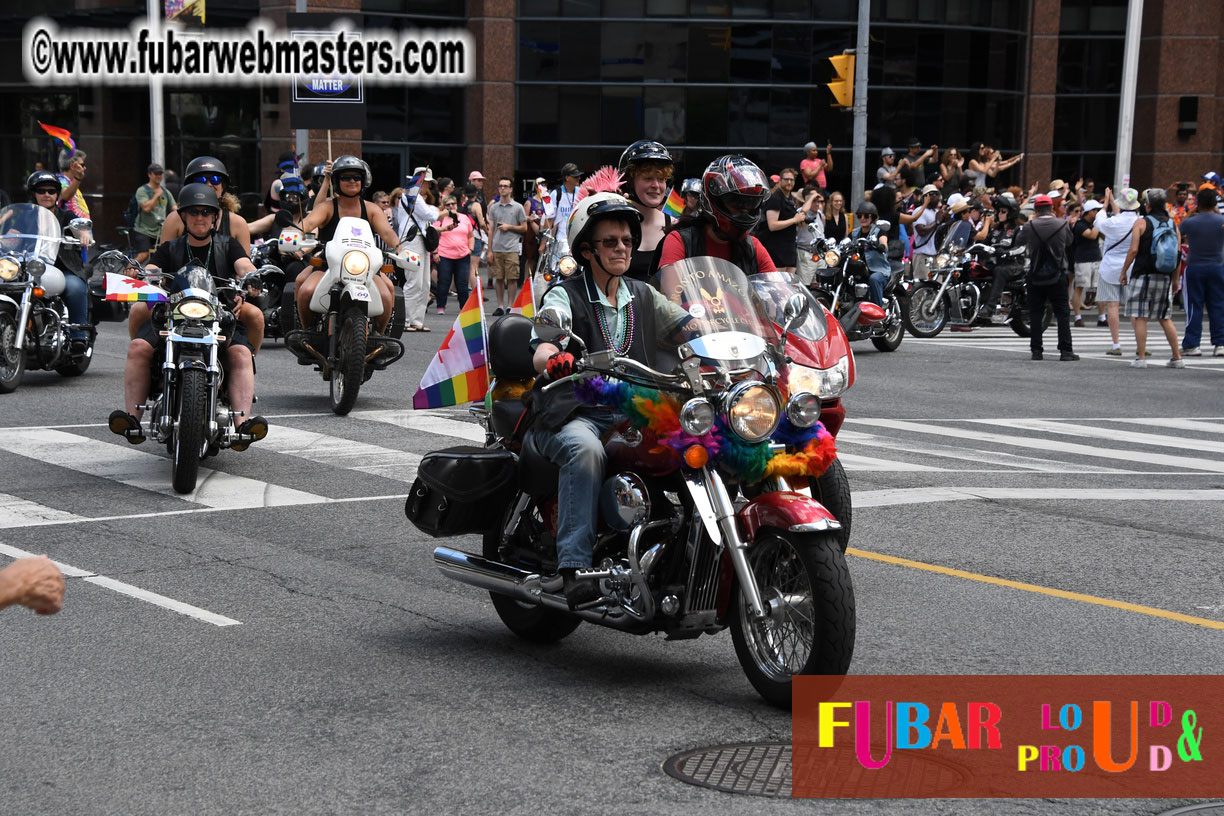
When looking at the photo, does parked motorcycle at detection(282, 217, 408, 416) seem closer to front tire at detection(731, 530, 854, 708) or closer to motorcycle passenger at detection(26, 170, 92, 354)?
motorcycle passenger at detection(26, 170, 92, 354)

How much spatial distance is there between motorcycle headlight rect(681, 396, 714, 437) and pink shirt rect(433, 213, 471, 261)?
62.8 feet

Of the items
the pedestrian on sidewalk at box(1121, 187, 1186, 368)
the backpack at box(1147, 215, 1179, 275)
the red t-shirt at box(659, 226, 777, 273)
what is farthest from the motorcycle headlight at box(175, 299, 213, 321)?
the backpack at box(1147, 215, 1179, 275)

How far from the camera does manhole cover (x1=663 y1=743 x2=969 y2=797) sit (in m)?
4.67

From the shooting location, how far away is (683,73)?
3866 centimetres

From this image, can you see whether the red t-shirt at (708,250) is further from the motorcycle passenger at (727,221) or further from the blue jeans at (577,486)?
the blue jeans at (577,486)

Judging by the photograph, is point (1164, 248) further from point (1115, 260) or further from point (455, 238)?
point (455, 238)

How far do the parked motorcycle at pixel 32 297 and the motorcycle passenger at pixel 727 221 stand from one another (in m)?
8.69

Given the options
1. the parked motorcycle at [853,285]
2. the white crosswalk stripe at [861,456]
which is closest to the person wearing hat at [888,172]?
the parked motorcycle at [853,285]

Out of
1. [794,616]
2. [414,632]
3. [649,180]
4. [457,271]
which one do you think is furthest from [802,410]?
[457,271]

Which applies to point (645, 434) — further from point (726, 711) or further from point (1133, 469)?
point (1133, 469)

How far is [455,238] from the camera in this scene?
2428 cm

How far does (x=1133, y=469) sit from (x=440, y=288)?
1531 centimetres

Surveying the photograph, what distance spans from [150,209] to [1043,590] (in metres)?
18.9

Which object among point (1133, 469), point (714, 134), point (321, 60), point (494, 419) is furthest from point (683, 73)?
point (494, 419)
